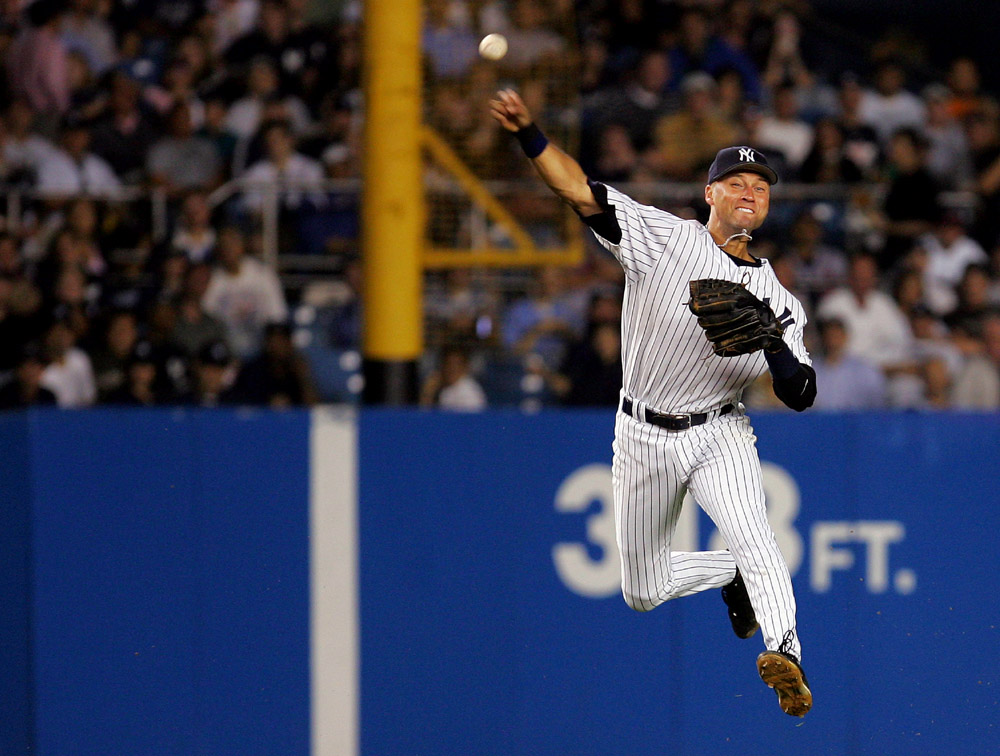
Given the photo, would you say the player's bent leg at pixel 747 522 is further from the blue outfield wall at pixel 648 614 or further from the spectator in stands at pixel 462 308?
the spectator in stands at pixel 462 308

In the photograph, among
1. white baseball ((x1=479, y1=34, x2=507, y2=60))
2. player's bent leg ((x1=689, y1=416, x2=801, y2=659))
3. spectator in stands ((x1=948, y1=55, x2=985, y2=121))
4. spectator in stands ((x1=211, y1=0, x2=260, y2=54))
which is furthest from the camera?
spectator in stands ((x1=211, y1=0, x2=260, y2=54))

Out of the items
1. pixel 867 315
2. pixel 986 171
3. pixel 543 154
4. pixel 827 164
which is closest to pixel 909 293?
pixel 867 315

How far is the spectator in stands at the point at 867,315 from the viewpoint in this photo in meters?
9.31

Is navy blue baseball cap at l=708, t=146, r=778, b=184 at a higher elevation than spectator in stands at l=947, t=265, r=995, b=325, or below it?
higher

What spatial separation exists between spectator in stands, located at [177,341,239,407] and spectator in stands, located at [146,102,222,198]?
2.04 metres

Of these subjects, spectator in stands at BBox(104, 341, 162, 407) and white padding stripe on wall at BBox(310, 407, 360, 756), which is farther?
spectator in stands at BBox(104, 341, 162, 407)

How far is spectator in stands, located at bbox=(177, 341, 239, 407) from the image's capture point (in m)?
8.64

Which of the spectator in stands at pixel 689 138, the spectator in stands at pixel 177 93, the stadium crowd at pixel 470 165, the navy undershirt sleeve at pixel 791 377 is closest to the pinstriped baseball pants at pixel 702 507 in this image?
the navy undershirt sleeve at pixel 791 377

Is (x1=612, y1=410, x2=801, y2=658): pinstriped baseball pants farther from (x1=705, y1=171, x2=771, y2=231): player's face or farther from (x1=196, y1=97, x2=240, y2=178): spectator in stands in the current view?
(x1=196, y1=97, x2=240, y2=178): spectator in stands

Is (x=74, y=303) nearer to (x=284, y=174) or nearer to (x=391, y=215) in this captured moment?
(x=284, y=174)

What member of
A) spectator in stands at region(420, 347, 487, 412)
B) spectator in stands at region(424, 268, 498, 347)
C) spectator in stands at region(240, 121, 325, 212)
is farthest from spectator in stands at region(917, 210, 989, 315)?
spectator in stands at region(240, 121, 325, 212)

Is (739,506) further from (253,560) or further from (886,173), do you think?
(886,173)

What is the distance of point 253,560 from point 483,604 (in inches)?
43.5

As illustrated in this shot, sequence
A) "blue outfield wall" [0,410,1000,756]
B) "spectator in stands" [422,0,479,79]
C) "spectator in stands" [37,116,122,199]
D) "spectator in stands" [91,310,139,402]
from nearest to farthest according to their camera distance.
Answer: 1. "blue outfield wall" [0,410,1000,756]
2. "spectator in stands" [422,0,479,79]
3. "spectator in stands" [91,310,139,402]
4. "spectator in stands" [37,116,122,199]
